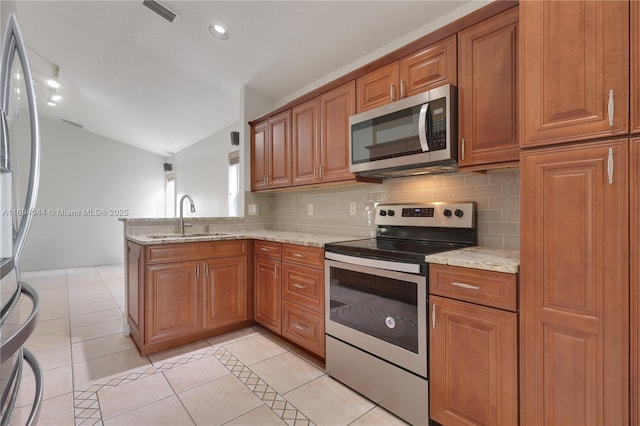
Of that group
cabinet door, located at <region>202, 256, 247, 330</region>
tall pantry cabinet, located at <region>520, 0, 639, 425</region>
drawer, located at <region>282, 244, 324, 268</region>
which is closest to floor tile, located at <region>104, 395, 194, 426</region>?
cabinet door, located at <region>202, 256, 247, 330</region>

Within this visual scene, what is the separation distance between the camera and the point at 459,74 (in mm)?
1764

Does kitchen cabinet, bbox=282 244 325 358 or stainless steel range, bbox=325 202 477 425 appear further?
kitchen cabinet, bbox=282 244 325 358

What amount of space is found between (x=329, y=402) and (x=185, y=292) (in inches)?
56.6

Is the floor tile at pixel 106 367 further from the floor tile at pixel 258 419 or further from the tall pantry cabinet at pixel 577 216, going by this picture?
the tall pantry cabinet at pixel 577 216

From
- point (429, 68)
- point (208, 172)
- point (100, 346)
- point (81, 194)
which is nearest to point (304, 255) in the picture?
point (429, 68)

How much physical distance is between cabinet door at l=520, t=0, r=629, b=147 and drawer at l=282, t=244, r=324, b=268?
55.2 inches

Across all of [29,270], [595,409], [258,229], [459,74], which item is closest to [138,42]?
[258,229]

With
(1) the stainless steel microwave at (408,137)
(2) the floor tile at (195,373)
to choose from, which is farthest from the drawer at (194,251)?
(1) the stainless steel microwave at (408,137)

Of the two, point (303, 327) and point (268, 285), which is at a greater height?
point (268, 285)

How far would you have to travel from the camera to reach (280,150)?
314 centimetres

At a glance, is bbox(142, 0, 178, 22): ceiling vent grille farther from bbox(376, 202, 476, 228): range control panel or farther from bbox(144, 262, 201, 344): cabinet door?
bbox(376, 202, 476, 228): range control panel

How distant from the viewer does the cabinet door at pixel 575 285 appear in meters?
1.07

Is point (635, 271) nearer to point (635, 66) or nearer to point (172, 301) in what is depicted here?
point (635, 66)

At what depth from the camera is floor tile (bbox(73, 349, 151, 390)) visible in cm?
206
